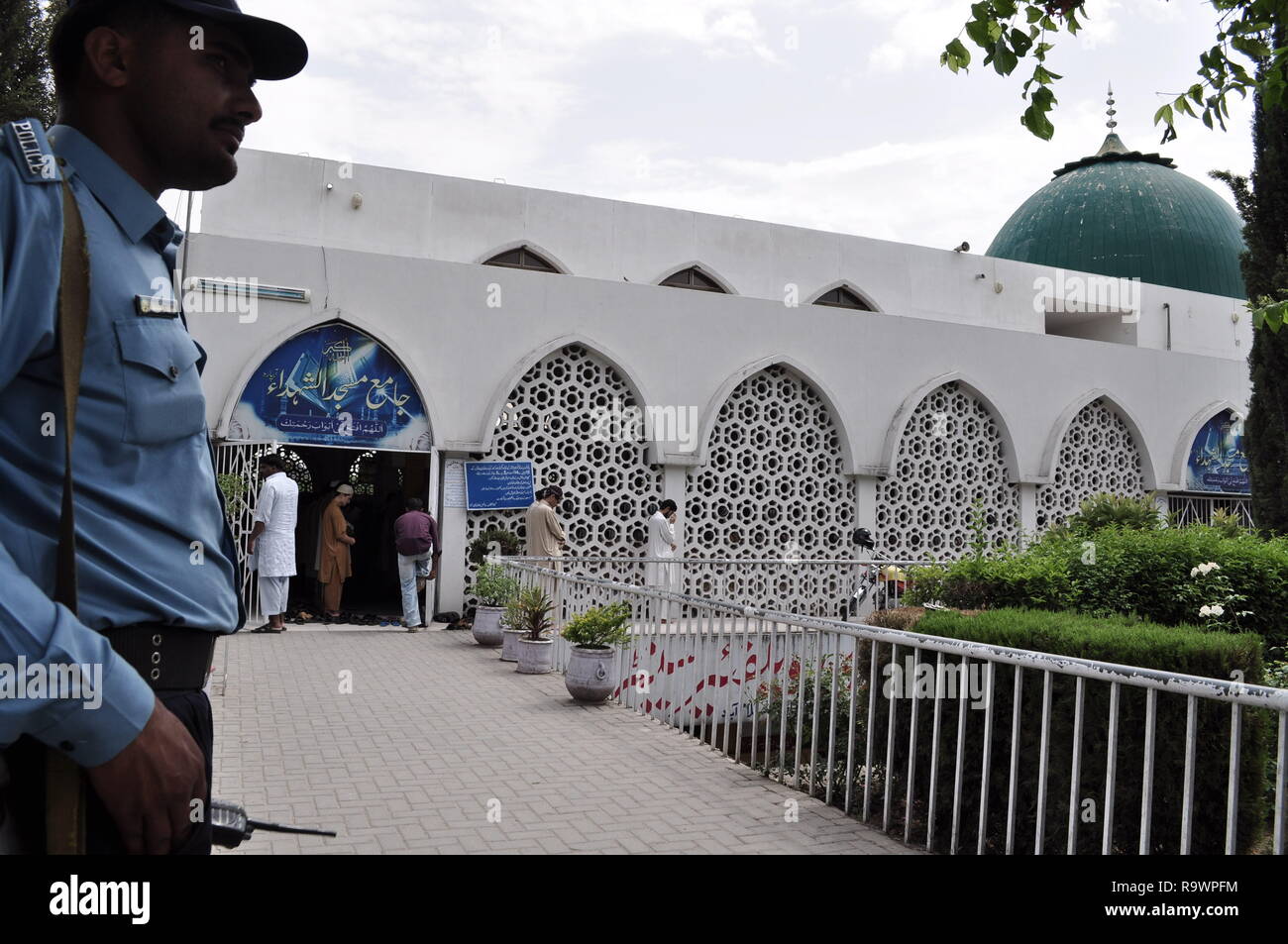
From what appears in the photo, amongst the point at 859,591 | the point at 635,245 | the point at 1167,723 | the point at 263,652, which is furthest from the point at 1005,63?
the point at 635,245

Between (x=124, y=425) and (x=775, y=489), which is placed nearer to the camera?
(x=124, y=425)

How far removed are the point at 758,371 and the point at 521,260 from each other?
433 cm

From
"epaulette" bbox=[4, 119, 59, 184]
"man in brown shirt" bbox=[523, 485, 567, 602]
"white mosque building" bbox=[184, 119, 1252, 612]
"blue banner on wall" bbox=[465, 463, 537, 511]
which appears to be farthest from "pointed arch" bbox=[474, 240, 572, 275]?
"epaulette" bbox=[4, 119, 59, 184]

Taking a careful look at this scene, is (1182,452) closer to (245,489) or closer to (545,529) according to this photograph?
(545,529)

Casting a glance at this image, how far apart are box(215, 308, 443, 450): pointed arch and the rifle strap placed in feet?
33.4

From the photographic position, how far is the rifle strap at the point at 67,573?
130 cm

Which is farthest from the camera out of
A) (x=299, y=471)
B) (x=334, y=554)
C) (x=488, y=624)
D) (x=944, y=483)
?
(x=299, y=471)

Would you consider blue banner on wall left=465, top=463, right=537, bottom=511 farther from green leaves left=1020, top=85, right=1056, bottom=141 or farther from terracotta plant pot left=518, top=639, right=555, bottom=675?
green leaves left=1020, top=85, right=1056, bottom=141

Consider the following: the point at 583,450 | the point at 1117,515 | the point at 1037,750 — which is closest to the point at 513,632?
the point at 583,450

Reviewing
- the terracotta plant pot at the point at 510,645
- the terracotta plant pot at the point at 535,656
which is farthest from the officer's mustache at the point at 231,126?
the terracotta plant pot at the point at 510,645

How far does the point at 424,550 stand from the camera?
1130cm

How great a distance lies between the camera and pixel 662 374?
44.6ft

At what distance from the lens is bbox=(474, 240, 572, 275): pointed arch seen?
1526cm

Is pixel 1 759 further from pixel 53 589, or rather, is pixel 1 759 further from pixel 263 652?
Answer: pixel 263 652
